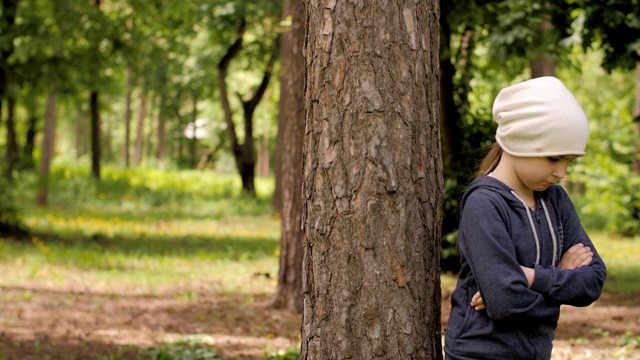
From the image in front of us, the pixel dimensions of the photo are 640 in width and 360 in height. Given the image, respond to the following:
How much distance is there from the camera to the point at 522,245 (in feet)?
9.63

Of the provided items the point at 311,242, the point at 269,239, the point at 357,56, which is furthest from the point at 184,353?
the point at 269,239

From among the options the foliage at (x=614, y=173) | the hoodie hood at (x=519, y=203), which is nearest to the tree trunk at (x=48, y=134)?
the foliage at (x=614, y=173)

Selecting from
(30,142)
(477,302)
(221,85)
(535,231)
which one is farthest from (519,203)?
(30,142)

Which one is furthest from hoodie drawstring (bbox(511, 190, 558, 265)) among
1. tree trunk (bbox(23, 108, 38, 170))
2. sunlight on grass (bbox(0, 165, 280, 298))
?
tree trunk (bbox(23, 108, 38, 170))

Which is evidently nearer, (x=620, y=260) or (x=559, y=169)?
(x=559, y=169)

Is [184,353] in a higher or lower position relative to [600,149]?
lower

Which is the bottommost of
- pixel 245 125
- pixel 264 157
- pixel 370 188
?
pixel 264 157

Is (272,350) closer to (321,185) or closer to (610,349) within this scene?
(610,349)

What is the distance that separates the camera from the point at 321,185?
10.5 ft

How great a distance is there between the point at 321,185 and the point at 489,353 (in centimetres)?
85

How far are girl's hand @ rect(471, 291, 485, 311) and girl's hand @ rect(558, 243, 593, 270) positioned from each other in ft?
1.04

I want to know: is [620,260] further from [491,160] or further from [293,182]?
[491,160]

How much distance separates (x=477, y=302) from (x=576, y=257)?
0.38 m

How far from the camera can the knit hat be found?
2898 mm
